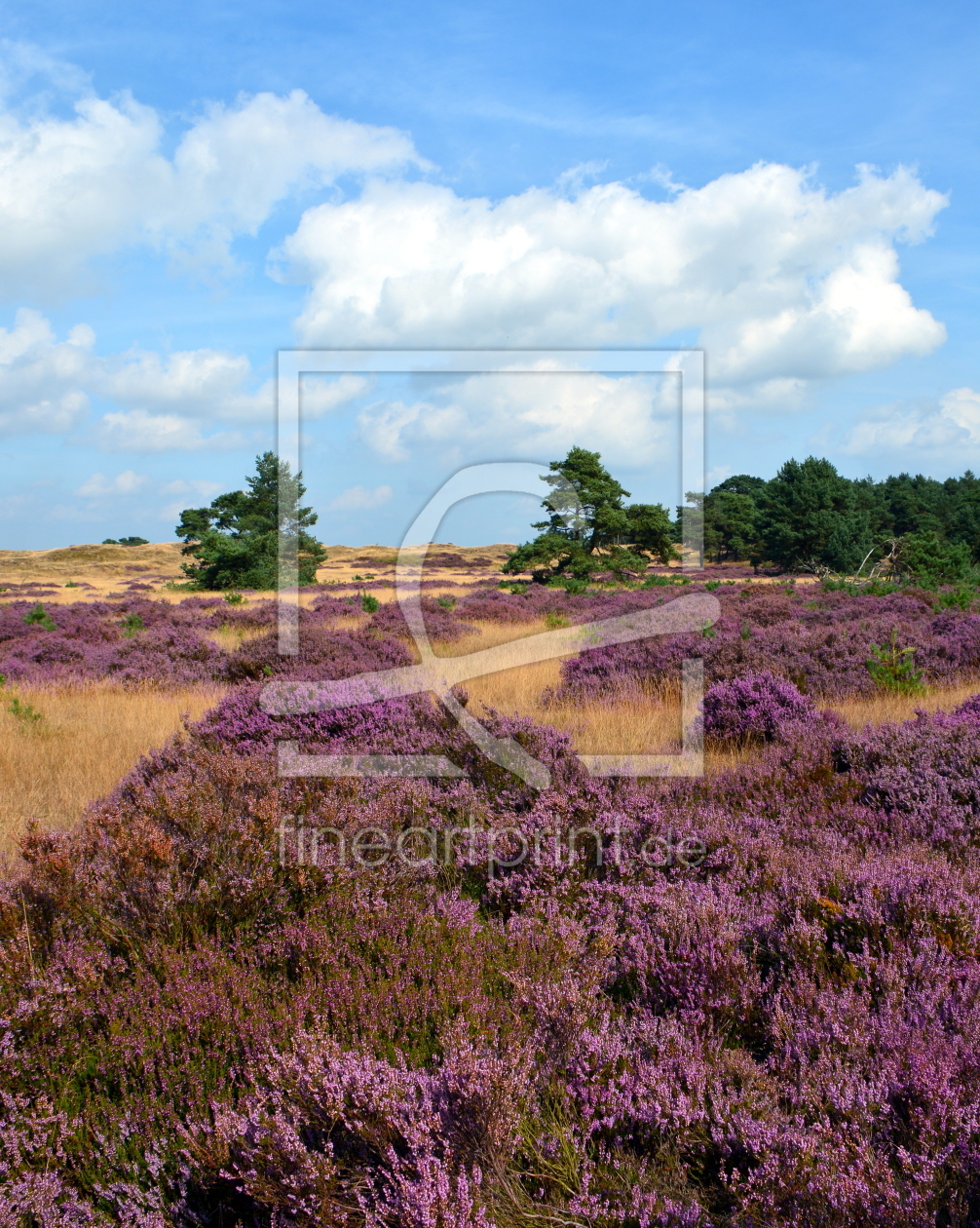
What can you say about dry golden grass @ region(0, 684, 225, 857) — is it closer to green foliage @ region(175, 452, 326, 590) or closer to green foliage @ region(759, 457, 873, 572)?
green foliage @ region(175, 452, 326, 590)

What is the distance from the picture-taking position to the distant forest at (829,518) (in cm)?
4916

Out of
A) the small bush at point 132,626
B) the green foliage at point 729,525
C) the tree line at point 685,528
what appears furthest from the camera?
the green foliage at point 729,525

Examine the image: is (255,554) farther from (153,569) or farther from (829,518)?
(829,518)

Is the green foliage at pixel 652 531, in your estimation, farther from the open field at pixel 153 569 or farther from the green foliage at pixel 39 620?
the green foliage at pixel 39 620

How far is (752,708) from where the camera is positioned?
274 inches

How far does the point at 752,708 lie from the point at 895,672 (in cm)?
254

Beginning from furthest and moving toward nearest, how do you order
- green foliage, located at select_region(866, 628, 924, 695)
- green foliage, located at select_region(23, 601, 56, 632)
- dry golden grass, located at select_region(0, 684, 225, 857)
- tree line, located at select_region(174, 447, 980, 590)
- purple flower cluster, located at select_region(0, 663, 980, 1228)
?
1. tree line, located at select_region(174, 447, 980, 590)
2. green foliage, located at select_region(23, 601, 56, 632)
3. green foliage, located at select_region(866, 628, 924, 695)
4. dry golden grass, located at select_region(0, 684, 225, 857)
5. purple flower cluster, located at select_region(0, 663, 980, 1228)

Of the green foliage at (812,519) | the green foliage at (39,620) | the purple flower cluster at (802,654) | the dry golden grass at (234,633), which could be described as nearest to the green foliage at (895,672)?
the purple flower cluster at (802,654)

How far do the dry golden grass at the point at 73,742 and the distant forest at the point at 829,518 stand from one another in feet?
92.7

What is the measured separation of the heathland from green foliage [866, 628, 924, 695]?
2.00m

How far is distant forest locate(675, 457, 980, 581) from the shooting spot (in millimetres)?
49156

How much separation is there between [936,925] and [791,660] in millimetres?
6409

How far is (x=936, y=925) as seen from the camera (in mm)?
3033

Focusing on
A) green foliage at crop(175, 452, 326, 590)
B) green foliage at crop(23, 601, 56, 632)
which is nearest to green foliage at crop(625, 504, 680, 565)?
green foliage at crop(175, 452, 326, 590)
